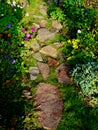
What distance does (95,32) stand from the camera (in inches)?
338

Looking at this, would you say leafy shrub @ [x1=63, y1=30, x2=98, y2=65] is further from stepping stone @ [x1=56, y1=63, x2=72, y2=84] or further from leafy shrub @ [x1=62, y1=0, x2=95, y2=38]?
leafy shrub @ [x1=62, y1=0, x2=95, y2=38]

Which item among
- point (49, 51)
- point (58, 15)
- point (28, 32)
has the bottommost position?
point (49, 51)

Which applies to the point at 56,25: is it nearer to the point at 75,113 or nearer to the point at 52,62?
the point at 52,62

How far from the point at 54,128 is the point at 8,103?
1116mm

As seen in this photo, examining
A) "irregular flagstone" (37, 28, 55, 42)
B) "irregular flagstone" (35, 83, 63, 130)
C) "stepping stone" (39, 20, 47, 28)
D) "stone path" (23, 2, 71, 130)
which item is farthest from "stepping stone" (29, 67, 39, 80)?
"stepping stone" (39, 20, 47, 28)

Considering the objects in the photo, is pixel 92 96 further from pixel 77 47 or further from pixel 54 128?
pixel 77 47

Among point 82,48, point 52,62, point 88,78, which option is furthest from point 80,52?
point 88,78

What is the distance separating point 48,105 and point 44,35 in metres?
2.91

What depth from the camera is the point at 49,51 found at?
314 inches

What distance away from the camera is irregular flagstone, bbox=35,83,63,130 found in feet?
19.3

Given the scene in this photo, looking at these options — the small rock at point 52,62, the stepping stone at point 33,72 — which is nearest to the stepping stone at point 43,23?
the small rock at point 52,62

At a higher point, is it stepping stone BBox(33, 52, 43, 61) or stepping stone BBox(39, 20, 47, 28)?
stepping stone BBox(39, 20, 47, 28)

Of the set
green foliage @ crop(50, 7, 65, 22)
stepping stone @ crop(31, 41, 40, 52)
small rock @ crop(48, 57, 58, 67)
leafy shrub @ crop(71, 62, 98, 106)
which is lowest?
leafy shrub @ crop(71, 62, 98, 106)

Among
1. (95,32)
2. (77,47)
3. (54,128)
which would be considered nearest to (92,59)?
(77,47)
